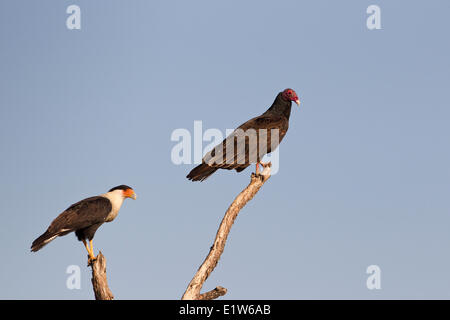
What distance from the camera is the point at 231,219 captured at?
882 centimetres

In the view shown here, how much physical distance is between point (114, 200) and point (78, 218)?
90cm

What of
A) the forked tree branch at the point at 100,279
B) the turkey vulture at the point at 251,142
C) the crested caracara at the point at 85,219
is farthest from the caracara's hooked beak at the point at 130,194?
the forked tree branch at the point at 100,279

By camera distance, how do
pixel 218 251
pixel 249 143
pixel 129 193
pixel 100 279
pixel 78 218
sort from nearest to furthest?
pixel 218 251 < pixel 100 279 < pixel 78 218 < pixel 129 193 < pixel 249 143

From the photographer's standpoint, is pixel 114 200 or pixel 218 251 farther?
pixel 114 200

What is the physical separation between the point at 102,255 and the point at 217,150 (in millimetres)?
2785

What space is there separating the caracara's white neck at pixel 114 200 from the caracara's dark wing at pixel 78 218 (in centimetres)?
16

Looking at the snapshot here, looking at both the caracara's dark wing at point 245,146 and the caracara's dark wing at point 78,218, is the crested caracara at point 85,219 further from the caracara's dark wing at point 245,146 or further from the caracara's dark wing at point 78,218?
the caracara's dark wing at point 245,146

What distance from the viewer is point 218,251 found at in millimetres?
8445

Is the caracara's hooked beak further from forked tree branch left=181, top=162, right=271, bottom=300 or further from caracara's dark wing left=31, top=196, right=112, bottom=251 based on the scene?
forked tree branch left=181, top=162, right=271, bottom=300

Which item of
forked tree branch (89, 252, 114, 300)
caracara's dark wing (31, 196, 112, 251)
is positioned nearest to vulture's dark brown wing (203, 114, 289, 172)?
caracara's dark wing (31, 196, 112, 251)

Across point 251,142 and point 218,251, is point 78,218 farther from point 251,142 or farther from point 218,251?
point 251,142

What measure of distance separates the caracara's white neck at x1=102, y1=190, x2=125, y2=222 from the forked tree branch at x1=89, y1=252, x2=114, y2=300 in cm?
97

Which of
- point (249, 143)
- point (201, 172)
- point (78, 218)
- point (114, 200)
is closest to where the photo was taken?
point (78, 218)

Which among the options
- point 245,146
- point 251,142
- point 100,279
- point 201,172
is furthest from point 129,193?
point 251,142
